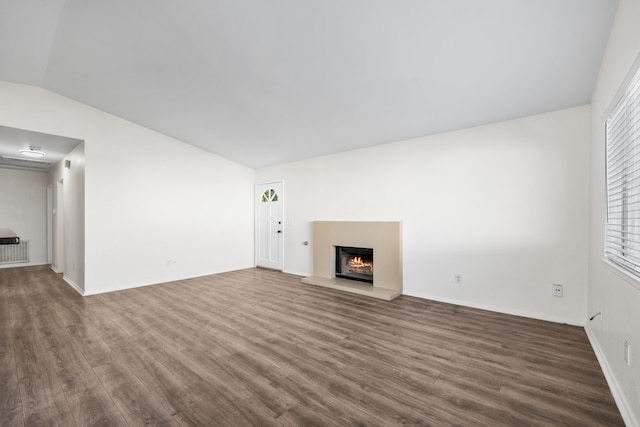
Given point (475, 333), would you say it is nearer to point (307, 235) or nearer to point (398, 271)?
point (398, 271)

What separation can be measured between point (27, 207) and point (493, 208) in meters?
10.1

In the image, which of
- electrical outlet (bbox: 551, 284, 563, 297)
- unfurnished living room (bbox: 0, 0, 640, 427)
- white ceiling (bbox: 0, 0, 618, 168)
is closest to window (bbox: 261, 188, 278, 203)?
unfurnished living room (bbox: 0, 0, 640, 427)

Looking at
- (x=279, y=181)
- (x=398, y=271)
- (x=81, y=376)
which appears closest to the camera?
(x=81, y=376)

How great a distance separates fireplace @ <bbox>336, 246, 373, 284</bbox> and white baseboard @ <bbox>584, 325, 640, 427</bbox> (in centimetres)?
283

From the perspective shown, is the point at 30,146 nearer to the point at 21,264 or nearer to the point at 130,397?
the point at 21,264

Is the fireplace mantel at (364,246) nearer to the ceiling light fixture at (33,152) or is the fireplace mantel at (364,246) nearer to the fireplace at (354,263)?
the fireplace at (354,263)

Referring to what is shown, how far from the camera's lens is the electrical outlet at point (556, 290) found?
309 centimetres

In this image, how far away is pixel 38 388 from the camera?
198 centimetres

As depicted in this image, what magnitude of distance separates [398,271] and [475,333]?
4.92 ft

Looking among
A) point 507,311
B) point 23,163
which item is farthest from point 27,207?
point 507,311

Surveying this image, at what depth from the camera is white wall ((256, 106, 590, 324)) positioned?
10.0ft

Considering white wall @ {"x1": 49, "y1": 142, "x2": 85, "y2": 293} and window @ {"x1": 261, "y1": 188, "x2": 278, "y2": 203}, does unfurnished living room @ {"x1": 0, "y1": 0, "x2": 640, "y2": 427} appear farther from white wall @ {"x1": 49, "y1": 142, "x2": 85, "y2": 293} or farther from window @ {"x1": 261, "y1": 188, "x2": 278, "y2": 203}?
window @ {"x1": 261, "y1": 188, "x2": 278, "y2": 203}

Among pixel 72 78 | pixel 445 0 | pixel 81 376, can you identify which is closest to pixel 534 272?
pixel 445 0

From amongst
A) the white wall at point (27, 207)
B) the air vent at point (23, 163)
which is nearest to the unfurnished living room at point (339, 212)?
the air vent at point (23, 163)
